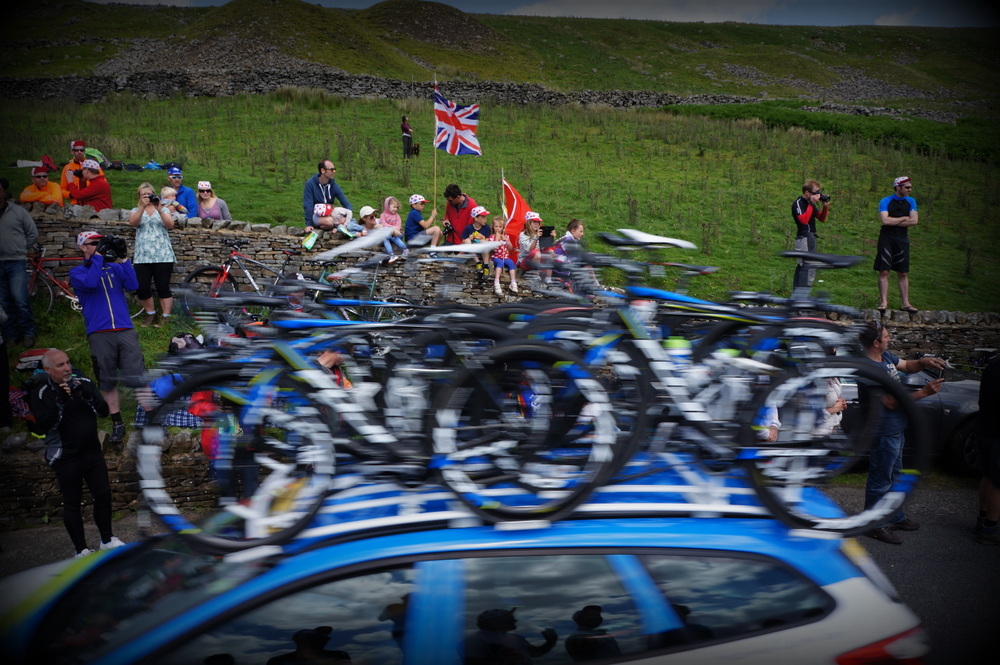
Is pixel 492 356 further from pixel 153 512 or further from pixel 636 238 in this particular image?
pixel 153 512

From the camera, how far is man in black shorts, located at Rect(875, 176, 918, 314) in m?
11.3

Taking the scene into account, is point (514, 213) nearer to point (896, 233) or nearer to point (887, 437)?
point (887, 437)

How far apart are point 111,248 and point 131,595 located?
573cm

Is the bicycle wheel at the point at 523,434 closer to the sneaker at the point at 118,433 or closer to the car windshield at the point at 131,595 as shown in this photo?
the car windshield at the point at 131,595

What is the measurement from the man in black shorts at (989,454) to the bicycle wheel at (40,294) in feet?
39.9

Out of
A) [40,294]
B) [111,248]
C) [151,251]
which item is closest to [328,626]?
[111,248]

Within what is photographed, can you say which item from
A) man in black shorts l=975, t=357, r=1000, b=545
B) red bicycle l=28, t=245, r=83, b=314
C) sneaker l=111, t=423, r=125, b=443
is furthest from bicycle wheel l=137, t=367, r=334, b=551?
red bicycle l=28, t=245, r=83, b=314

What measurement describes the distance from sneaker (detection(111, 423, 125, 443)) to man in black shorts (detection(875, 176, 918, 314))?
11106mm

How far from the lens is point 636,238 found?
3.64m

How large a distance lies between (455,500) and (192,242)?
10589 mm

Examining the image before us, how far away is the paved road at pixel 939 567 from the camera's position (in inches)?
209

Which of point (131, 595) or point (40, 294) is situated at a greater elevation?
point (131, 595)

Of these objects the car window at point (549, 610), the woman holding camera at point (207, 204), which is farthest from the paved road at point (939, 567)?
the woman holding camera at point (207, 204)

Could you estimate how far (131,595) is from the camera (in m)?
2.82
